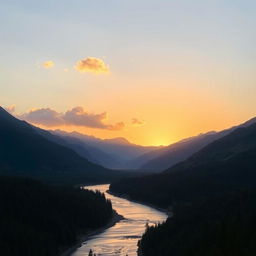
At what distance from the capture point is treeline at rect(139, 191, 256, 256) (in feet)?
261

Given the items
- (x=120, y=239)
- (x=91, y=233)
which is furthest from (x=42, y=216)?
(x=120, y=239)

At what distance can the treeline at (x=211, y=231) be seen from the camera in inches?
3137

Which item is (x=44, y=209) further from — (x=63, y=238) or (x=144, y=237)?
(x=144, y=237)

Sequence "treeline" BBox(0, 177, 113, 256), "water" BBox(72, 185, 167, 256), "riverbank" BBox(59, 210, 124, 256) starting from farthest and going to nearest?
"riverbank" BBox(59, 210, 124, 256), "water" BBox(72, 185, 167, 256), "treeline" BBox(0, 177, 113, 256)

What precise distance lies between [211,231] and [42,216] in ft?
214

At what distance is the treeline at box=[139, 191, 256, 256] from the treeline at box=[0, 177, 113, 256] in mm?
23245

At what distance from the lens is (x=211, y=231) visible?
95562mm

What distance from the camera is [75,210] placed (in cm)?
16738

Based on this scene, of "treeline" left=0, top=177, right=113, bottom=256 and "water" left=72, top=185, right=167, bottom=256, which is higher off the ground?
"treeline" left=0, top=177, right=113, bottom=256

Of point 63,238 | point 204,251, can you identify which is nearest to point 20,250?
point 63,238

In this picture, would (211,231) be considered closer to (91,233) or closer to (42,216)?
(91,233)

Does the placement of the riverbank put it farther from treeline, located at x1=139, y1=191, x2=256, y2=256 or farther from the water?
treeline, located at x1=139, y1=191, x2=256, y2=256

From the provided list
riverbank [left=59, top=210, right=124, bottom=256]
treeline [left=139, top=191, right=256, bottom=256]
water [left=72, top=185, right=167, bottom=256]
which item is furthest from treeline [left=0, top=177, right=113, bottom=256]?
treeline [left=139, top=191, right=256, bottom=256]

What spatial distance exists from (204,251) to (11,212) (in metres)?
73.6
